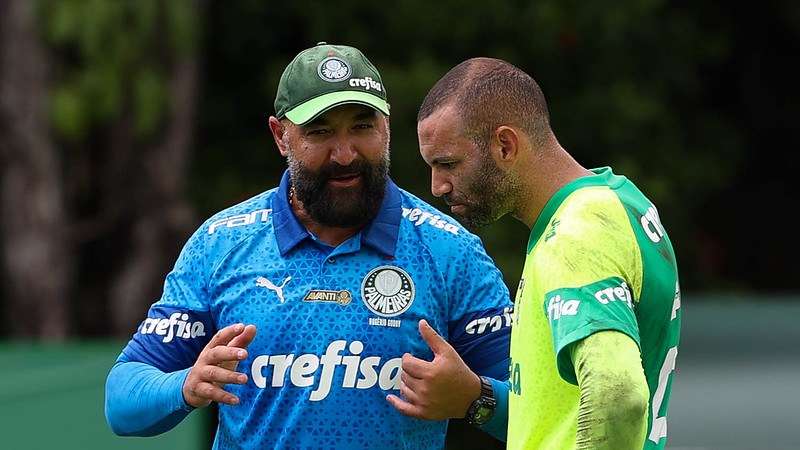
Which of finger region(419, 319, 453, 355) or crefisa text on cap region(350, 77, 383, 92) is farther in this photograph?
crefisa text on cap region(350, 77, 383, 92)

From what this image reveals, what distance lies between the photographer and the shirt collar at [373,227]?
3.69 meters

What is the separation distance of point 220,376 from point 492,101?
91cm

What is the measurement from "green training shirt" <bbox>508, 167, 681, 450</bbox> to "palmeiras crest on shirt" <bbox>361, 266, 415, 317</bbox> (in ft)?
2.17

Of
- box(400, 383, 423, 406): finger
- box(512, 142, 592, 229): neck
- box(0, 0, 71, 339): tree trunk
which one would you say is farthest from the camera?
box(0, 0, 71, 339): tree trunk

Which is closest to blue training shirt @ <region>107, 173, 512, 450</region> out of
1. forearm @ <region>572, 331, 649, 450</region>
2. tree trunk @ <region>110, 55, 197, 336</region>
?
forearm @ <region>572, 331, 649, 450</region>

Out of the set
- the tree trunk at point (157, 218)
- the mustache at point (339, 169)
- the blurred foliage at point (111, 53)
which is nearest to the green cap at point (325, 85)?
the mustache at point (339, 169)

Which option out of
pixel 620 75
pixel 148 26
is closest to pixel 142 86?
pixel 148 26

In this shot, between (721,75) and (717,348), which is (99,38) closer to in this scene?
Answer: (717,348)

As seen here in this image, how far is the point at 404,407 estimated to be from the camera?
Answer: 349cm

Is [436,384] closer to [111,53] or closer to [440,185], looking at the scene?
[440,185]

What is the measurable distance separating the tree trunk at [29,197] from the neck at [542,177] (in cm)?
875

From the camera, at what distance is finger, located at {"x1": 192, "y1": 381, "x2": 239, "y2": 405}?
340 cm

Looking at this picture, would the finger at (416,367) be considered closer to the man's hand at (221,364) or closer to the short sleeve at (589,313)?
the man's hand at (221,364)

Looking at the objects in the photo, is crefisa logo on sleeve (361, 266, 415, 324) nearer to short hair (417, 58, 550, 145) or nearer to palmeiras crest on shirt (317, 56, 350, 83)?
palmeiras crest on shirt (317, 56, 350, 83)
